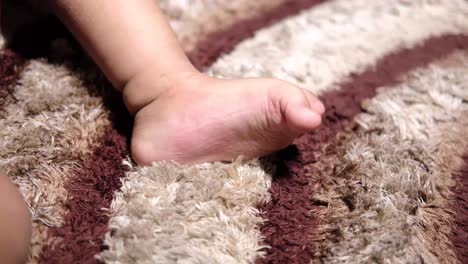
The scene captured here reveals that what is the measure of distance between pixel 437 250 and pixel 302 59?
0.32 metres

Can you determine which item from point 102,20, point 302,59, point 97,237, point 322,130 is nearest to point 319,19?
point 302,59

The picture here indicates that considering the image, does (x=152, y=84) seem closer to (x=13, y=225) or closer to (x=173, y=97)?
(x=173, y=97)

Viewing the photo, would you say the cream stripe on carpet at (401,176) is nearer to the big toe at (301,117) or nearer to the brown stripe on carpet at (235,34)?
the big toe at (301,117)

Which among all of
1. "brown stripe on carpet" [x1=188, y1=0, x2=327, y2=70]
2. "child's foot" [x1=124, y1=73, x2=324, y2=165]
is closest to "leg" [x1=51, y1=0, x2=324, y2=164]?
"child's foot" [x1=124, y1=73, x2=324, y2=165]

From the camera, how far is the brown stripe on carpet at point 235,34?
2.29 feet

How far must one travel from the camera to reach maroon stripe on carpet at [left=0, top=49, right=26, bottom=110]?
59 cm

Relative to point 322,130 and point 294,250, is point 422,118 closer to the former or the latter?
point 322,130

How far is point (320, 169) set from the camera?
563 mm

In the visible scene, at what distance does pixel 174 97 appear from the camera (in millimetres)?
548

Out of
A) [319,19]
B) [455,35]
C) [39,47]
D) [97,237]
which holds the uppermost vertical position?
[39,47]

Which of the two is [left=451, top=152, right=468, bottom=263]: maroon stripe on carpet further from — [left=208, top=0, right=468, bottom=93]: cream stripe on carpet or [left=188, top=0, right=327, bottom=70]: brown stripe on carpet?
[left=188, top=0, right=327, bottom=70]: brown stripe on carpet

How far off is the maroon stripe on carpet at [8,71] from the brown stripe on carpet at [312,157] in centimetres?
33

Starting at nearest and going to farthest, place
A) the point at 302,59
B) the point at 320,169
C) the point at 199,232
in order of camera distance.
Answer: the point at 199,232 → the point at 320,169 → the point at 302,59

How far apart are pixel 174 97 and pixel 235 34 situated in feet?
0.76
